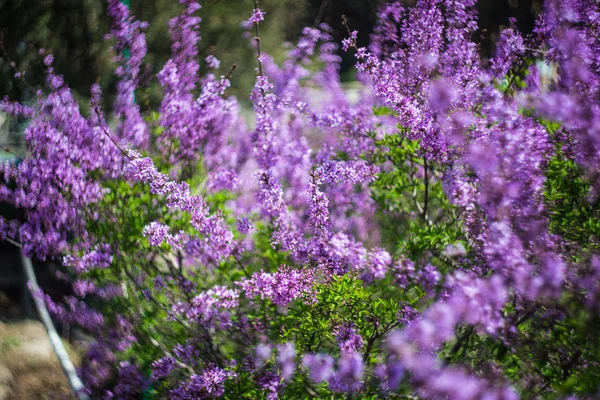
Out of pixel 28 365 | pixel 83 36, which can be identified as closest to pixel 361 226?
pixel 28 365

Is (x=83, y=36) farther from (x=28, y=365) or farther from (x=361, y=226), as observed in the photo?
(x=361, y=226)

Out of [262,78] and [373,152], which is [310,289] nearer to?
[262,78]

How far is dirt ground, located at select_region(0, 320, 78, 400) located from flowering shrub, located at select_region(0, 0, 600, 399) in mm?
1018

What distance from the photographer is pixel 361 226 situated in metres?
3.70

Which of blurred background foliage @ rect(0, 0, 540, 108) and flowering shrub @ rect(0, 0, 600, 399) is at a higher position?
blurred background foliage @ rect(0, 0, 540, 108)

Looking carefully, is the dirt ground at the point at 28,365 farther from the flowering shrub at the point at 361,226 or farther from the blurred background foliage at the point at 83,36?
the blurred background foliage at the point at 83,36

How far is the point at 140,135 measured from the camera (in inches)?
129

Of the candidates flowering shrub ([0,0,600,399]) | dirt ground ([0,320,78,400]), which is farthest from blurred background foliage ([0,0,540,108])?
flowering shrub ([0,0,600,399])

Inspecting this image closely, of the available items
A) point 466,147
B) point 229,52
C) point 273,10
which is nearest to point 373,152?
point 466,147

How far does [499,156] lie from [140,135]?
82.0 inches

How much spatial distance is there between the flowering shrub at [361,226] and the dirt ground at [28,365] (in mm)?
1018

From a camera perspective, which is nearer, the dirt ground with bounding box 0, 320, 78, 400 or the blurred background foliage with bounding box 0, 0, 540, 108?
the dirt ground with bounding box 0, 320, 78, 400

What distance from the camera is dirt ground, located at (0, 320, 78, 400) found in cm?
405

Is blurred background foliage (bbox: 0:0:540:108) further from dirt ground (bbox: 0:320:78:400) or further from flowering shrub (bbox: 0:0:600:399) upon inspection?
flowering shrub (bbox: 0:0:600:399)
